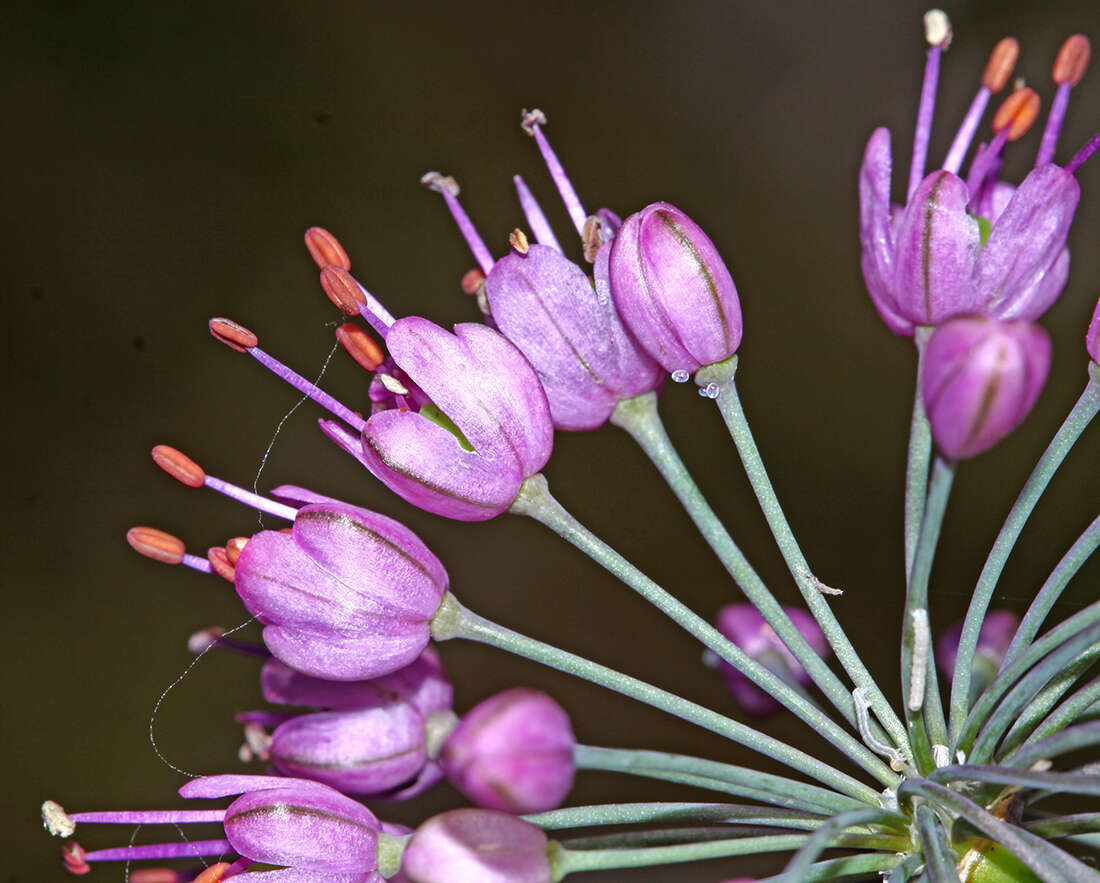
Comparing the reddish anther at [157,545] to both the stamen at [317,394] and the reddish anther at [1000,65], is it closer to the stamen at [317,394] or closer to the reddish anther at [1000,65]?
the stamen at [317,394]

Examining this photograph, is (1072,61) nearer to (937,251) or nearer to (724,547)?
(937,251)

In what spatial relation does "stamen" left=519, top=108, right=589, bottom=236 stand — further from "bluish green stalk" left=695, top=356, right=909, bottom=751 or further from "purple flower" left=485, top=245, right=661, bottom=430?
"bluish green stalk" left=695, top=356, right=909, bottom=751

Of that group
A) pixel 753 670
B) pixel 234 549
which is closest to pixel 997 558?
pixel 753 670

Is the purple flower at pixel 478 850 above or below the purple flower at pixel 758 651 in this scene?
below

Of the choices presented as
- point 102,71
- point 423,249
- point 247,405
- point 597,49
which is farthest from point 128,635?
point 597,49

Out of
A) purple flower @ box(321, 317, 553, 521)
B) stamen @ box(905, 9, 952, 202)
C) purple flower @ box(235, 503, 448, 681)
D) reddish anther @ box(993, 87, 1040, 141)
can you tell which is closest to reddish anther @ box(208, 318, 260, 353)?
purple flower @ box(321, 317, 553, 521)

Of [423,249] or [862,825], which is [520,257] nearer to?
[862,825]

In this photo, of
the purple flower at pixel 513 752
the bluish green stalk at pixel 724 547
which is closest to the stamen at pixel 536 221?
the bluish green stalk at pixel 724 547
